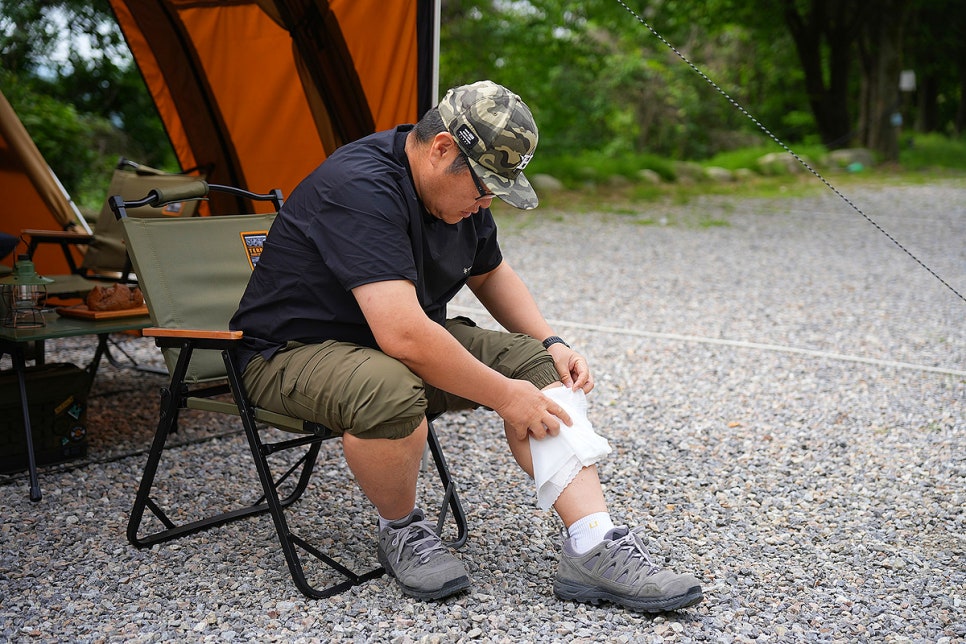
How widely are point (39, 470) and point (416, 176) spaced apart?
1.69 meters

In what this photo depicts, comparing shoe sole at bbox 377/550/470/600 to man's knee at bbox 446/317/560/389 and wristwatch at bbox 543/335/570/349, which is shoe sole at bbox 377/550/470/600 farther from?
wristwatch at bbox 543/335/570/349

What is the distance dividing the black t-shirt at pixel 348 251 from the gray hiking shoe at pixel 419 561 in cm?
45

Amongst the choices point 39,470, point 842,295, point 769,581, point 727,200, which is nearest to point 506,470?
point 769,581

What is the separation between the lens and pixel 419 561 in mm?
2197

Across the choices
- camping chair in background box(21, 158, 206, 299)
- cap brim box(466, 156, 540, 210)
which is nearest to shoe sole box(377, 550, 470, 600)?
cap brim box(466, 156, 540, 210)

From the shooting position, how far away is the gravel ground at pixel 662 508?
2105mm

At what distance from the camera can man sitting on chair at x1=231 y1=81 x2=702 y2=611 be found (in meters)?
2.04

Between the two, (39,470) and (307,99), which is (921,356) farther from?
(39,470)

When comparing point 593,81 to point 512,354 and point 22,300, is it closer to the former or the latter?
point 22,300

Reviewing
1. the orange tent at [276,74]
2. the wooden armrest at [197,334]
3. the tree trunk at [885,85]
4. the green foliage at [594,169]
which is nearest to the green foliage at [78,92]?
the green foliage at [594,169]

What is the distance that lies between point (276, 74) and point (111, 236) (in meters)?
1.05

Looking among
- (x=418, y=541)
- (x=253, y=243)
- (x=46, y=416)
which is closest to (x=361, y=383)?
(x=418, y=541)

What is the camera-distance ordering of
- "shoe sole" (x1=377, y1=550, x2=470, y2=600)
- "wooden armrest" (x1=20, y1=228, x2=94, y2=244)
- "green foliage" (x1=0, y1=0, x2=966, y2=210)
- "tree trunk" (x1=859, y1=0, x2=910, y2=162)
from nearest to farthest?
"shoe sole" (x1=377, y1=550, x2=470, y2=600) → "wooden armrest" (x1=20, y1=228, x2=94, y2=244) → "green foliage" (x1=0, y1=0, x2=966, y2=210) → "tree trunk" (x1=859, y1=0, x2=910, y2=162)

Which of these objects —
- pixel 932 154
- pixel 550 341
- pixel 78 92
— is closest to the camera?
pixel 550 341
